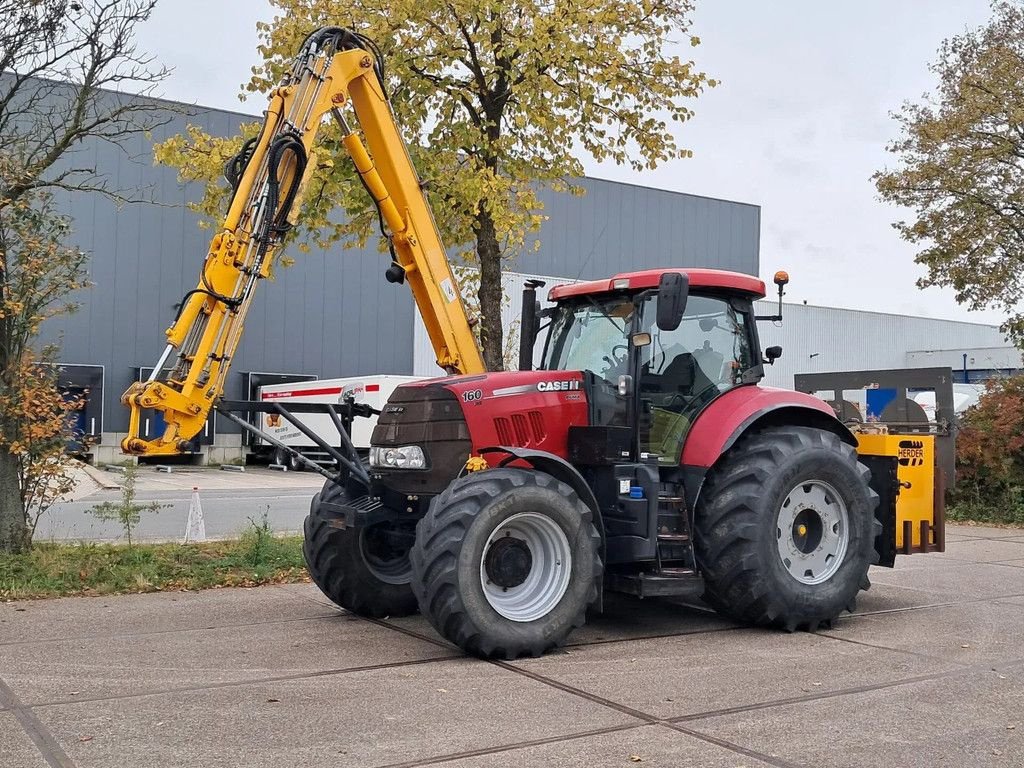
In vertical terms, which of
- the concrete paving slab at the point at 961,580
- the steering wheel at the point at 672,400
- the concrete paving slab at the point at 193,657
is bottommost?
the concrete paving slab at the point at 193,657

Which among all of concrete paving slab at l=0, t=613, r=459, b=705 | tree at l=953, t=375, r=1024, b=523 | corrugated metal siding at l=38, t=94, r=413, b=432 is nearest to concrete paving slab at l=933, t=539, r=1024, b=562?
tree at l=953, t=375, r=1024, b=523

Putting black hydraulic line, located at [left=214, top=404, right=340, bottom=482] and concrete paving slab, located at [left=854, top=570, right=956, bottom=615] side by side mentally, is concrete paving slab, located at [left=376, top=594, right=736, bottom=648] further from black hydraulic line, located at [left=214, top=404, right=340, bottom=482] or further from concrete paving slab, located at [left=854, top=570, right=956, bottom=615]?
concrete paving slab, located at [left=854, top=570, right=956, bottom=615]

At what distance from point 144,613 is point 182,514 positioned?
10400 mm

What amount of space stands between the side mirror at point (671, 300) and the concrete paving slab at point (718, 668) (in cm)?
225

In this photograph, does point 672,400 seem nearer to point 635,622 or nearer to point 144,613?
point 635,622

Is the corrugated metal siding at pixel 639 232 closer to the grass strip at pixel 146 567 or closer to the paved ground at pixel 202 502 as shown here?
the paved ground at pixel 202 502

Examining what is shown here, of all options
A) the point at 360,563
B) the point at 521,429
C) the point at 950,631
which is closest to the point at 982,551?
the point at 950,631

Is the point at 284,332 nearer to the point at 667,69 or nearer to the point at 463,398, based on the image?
the point at 667,69

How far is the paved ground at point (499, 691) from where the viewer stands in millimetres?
5203

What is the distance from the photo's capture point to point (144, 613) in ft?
29.9

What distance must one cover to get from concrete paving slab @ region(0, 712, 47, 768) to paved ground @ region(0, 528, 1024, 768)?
1cm

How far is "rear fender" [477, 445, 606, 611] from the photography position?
24.4 feet

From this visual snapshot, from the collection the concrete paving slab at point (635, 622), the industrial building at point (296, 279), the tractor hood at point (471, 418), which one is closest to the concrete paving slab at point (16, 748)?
the concrete paving slab at point (635, 622)

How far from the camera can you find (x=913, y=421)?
37.6 ft
